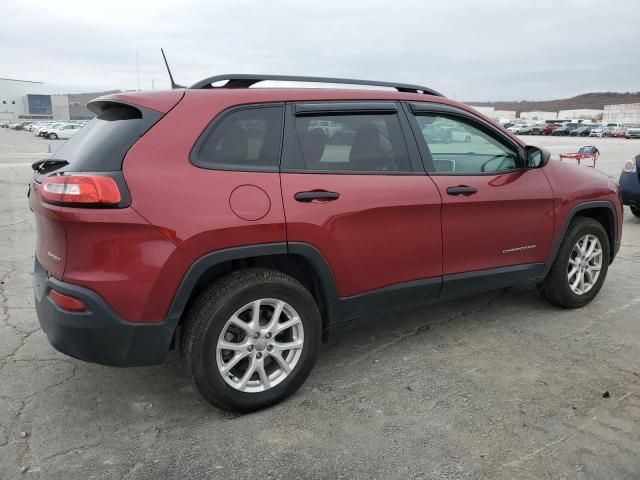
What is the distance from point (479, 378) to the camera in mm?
3195

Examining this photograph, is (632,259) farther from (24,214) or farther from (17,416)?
(24,214)

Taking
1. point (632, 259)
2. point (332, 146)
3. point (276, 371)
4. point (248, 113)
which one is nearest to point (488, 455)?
point (276, 371)

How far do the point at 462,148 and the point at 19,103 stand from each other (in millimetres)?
151863

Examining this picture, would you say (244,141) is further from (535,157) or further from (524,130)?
(524,130)

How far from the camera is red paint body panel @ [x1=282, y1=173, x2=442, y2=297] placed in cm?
281

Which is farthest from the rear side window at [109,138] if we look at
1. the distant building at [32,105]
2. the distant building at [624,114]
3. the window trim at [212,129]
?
the distant building at [32,105]

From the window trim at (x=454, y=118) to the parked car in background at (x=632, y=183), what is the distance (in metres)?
4.66

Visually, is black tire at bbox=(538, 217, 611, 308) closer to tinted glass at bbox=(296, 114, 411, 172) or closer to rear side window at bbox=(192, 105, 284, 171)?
tinted glass at bbox=(296, 114, 411, 172)

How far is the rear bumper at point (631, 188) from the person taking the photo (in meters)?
7.52

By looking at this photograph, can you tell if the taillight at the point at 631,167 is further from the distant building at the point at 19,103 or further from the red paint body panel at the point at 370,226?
the distant building at the point at 19,103

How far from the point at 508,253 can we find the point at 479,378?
1.01 metres

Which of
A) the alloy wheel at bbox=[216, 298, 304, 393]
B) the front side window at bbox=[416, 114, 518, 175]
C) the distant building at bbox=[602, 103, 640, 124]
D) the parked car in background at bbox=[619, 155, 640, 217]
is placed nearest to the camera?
the alloy wheel at bbox=[216, 298, 304, 393]

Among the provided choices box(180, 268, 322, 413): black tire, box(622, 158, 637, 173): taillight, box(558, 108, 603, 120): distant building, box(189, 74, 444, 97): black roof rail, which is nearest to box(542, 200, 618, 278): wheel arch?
box(189, 74, 444, 97): black roof rail

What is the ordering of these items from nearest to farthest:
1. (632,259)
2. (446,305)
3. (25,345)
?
(25,345)
(446,305)
(632,259)
